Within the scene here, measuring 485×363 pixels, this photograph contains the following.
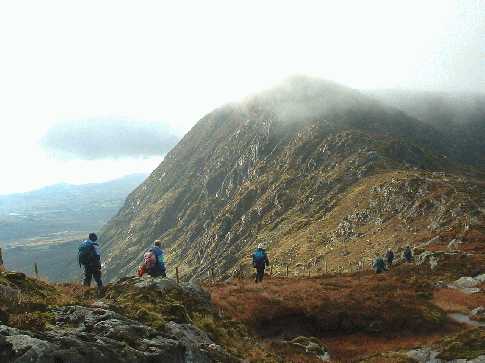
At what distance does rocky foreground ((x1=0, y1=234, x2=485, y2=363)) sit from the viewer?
42.7 feet

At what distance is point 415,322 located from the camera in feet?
104

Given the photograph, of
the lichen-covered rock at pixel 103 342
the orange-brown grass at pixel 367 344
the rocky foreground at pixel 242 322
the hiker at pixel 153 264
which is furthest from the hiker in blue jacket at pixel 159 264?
the orange-brown grass at pixel 367 344

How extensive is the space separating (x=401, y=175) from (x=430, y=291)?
11856 cm

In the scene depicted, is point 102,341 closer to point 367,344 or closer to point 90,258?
point 90,258

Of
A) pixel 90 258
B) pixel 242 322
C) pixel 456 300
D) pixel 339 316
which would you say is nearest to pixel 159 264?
pixel 90 258

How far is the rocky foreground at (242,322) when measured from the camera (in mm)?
13016

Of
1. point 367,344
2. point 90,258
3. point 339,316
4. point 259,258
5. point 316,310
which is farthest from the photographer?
point 259,258

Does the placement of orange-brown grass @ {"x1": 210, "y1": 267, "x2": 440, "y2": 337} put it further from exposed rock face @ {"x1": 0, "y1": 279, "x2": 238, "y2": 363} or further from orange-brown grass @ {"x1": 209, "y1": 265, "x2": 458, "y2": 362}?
exposed rock face @ {"x1": 0, "y1": 279, "x2": 238, "y2": 363}

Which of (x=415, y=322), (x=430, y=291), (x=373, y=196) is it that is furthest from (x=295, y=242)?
(x=415, y=322)

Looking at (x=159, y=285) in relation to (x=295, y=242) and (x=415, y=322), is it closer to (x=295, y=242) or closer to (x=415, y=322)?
(x=415, y=322)

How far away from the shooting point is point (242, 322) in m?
28.0

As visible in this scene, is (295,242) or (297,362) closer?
(297,362)

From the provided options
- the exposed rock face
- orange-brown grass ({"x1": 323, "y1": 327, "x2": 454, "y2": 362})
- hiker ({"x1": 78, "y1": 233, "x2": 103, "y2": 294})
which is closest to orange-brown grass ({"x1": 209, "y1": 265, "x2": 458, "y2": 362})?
orange-brown grass ({"x1": 323, "y1": 327, "x2": 454, "y2": 362})

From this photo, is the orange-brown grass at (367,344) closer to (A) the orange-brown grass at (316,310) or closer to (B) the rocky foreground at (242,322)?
(B) the rocky foreground at (242,322)
